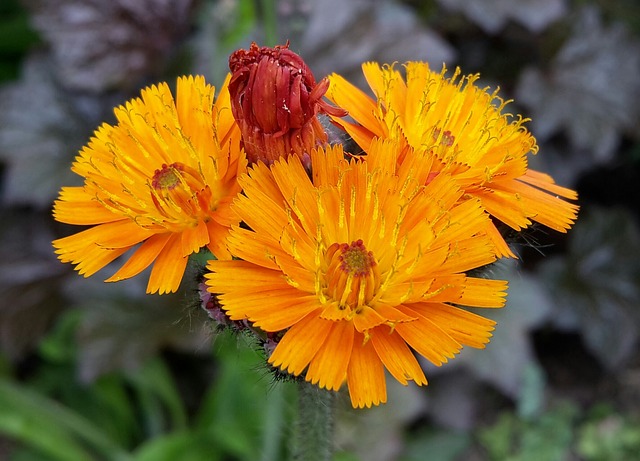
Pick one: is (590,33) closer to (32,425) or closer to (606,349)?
(606,349)

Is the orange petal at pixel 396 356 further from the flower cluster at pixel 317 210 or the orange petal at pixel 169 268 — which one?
the orange petal at pixel 169 268

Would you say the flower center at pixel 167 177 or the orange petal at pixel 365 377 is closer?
the orange petal at pixel 365 377

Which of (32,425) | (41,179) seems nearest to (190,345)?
(32,425)

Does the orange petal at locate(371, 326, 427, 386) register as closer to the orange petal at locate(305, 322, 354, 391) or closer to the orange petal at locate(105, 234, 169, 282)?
the orange petal at locate(305, 322, 354, 391)

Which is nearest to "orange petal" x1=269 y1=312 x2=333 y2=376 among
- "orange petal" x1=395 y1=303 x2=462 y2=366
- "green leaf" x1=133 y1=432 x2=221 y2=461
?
"orange petal" x1=395 y1=303 x2=462 y2=366

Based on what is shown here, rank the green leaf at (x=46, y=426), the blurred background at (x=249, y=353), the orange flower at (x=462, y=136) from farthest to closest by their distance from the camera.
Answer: the blurred background at (x=249, y=353), the green leaf at (x=46, y=426), the orange flower at (x=462, y=136)

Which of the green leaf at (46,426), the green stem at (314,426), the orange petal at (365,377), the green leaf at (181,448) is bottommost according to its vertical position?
the green leaf at (181,448)

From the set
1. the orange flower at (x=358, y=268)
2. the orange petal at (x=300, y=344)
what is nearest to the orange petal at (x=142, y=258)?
the orange flower at (x=358, y=268)
